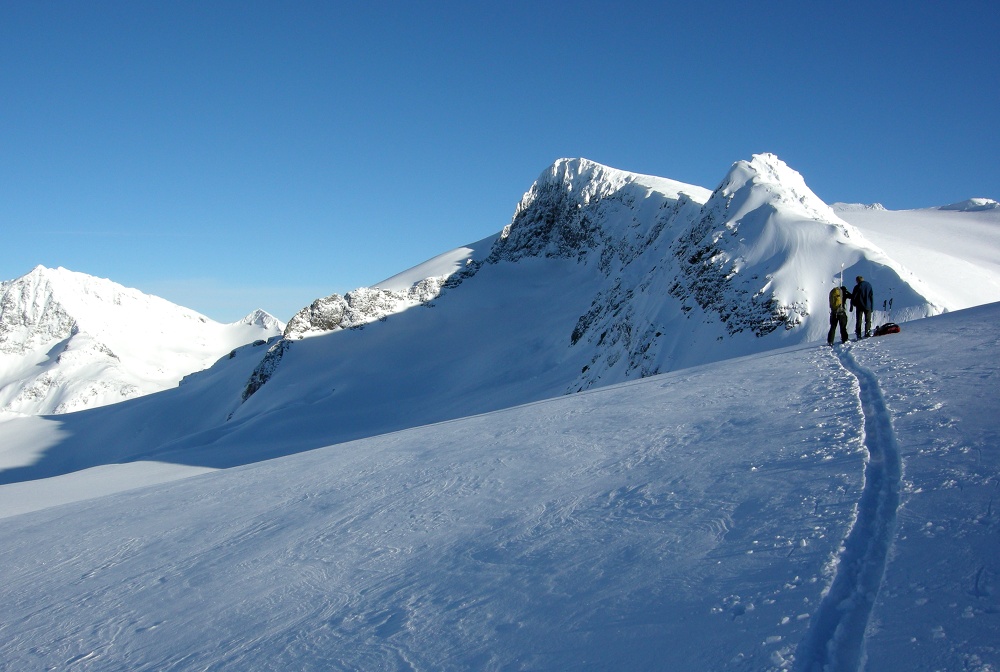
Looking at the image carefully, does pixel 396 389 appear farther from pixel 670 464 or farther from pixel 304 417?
pixel 670 464

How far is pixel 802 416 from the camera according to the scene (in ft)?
24.3

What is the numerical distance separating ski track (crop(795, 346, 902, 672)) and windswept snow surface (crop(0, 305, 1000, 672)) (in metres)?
0.01

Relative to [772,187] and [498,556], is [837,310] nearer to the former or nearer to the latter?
[498,556]

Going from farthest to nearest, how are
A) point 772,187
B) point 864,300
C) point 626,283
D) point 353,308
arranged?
point 353,308
point 626,283
point 772,187
point 864,300

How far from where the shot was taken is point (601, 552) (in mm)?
4965

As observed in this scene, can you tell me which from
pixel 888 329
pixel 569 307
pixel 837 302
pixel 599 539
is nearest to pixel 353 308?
pixel 569 307

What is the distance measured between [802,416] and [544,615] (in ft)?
14.7

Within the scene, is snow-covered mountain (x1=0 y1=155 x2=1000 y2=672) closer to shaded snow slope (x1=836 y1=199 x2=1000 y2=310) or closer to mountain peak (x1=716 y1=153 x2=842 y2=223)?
shaded snow slope (x1=836 y1=199 x2=1000 y2=310)

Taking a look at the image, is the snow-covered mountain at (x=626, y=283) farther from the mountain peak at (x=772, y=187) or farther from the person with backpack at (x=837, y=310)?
the person with backpack at (x=837, y=310)

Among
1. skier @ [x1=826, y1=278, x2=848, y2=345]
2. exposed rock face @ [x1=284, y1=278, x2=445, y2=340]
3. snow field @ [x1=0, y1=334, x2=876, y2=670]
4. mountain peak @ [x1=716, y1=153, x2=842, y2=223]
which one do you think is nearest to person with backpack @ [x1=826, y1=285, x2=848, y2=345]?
skier @ [x1=826, y1=278, x2=848, y2=345]

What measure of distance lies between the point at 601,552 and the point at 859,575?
67.1 inches

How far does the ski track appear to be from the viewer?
3.32 metres

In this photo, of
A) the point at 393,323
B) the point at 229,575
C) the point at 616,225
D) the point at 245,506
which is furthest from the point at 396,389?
the point at 229,575


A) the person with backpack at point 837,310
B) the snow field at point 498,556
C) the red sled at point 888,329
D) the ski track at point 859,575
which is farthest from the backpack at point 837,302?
the ski track at point 859,575
